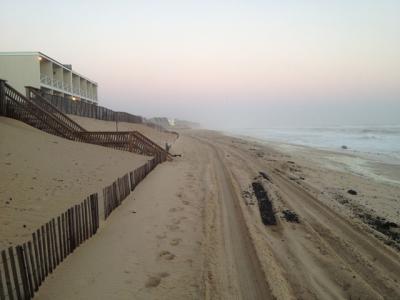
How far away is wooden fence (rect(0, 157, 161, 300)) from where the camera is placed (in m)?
4.70

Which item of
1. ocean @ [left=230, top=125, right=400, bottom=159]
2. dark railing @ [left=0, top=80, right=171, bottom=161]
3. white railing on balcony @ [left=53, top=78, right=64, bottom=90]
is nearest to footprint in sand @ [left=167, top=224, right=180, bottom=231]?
dark railing @ [left=0, top=80, right=171, bottom=161]

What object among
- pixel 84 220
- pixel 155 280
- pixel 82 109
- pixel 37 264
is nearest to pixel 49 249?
pixel 37 264

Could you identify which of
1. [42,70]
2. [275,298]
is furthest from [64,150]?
[42,70]

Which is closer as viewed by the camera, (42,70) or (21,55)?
(21,55)

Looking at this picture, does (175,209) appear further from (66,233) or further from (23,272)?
(23,272)

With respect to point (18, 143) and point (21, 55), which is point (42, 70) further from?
point (18, 143)

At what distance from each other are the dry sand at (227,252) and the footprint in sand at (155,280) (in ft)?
0.06

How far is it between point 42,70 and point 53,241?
4165 cm

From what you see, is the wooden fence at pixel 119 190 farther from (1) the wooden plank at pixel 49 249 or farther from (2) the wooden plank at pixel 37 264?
(2) the wooden plank at pixel 37 264

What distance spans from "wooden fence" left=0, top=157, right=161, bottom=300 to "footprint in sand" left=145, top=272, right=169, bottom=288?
1699mm

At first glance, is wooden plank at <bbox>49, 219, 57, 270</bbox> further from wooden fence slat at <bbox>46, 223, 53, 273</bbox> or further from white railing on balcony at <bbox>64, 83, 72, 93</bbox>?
white railing on balcony at <bbox>64, 83, 72, 93</bbox>

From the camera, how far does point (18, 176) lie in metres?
10.0

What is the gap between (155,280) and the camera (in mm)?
6035

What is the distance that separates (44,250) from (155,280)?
1973 millimetres
